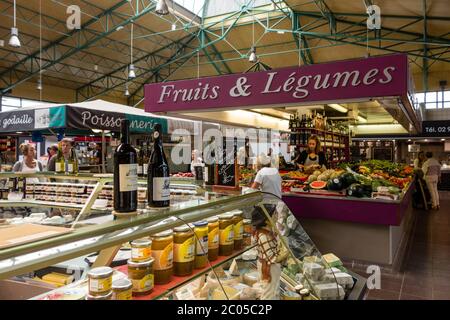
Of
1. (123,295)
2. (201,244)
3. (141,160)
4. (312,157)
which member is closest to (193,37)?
(312,157)

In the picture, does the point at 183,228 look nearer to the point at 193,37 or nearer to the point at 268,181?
the point at 268,181

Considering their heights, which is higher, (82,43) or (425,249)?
(82,43)

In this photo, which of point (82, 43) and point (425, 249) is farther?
point (82, 43)

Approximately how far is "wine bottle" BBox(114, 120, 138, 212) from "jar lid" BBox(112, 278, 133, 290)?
276 mm

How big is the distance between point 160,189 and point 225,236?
0.55m

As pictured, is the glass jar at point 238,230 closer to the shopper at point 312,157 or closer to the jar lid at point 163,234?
the jar lid at point 163,234

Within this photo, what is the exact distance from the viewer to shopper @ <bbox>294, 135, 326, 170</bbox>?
713cm

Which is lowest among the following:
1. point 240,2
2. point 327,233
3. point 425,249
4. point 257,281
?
point 425,249

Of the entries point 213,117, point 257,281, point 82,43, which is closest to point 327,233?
point 213,117

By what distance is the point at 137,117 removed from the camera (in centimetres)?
598

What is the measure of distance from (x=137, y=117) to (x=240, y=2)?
11.1 meters

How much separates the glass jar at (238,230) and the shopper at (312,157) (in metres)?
5.19

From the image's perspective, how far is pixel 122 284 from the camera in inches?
52.9
